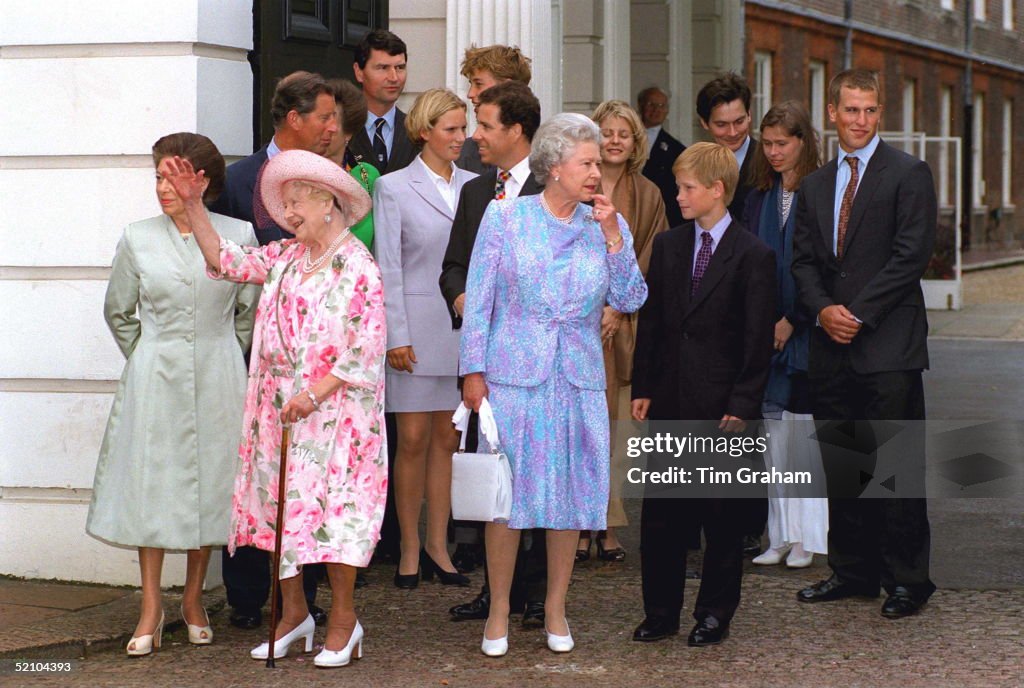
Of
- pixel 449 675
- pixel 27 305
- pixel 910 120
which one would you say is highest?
pixel 910 120

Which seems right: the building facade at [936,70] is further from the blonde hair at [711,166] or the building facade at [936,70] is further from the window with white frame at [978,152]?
the blonde hair at [711,166]

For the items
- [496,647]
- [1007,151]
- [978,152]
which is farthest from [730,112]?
[1007,151]

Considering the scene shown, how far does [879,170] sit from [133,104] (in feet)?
9.72

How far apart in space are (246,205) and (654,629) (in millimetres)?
2171

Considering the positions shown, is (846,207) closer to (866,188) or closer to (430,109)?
(866,188)

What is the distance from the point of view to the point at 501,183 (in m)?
6.39

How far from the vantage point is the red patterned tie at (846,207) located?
254 inches

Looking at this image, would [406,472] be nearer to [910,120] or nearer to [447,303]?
[447,303]

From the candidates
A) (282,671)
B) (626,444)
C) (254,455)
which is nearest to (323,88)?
(254,455)

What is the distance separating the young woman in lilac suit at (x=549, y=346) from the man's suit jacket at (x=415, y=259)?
3.20ft

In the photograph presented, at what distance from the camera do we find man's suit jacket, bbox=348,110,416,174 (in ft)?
24.0

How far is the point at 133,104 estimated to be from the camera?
6695 mm

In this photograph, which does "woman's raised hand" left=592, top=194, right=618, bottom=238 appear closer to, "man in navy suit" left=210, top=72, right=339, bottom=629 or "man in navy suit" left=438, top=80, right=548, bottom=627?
"man in navy suit" left=438, top=80, right=548, bottom=627

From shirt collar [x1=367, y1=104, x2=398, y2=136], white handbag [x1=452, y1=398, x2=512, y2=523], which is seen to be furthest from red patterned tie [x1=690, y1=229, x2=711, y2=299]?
shirt collar [x1=367, y1=104, x2=398, y2=136]
